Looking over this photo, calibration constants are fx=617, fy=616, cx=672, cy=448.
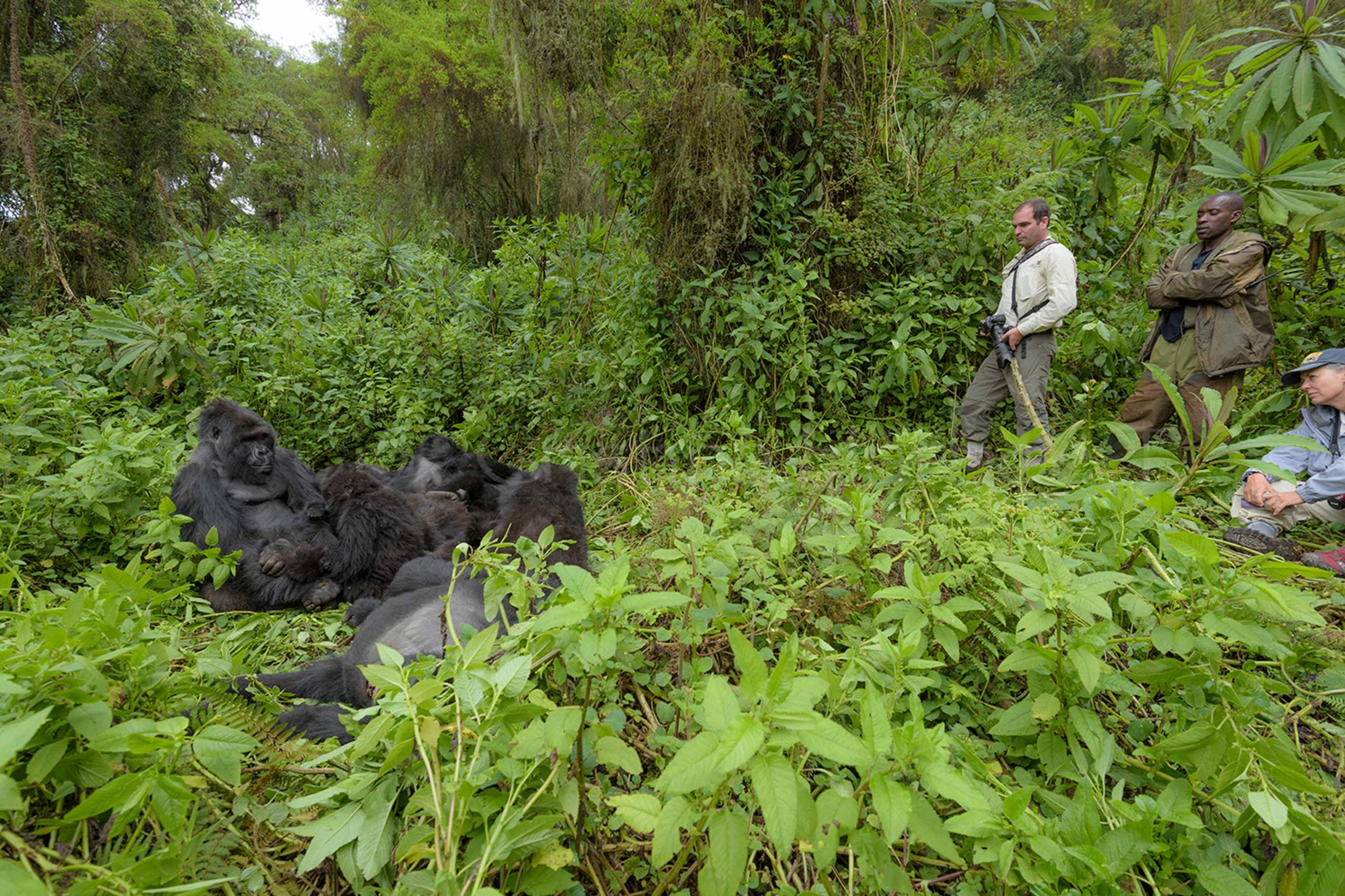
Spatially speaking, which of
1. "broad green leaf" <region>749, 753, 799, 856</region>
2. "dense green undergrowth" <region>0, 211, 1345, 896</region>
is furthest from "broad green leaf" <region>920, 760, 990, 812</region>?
"broad green leaf" <region>749, 753, 799, 856</region>

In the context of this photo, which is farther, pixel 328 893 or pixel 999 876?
pixel 328 893

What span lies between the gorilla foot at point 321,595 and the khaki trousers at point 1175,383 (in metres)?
4.34

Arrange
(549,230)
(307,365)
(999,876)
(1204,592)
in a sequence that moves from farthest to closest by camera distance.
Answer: (549,230) → (307,365) → (1204,592) → (999,876)

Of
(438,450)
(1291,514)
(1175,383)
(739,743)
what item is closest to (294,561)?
(438,450)

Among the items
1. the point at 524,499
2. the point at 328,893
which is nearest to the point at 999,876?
the point at 328,893

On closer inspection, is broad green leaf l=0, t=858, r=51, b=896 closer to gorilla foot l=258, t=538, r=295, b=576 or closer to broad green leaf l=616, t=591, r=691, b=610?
broad green leaf l=616, t=591, r=691, b=610

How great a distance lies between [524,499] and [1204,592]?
7.82ft

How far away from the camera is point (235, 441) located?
3141 mm

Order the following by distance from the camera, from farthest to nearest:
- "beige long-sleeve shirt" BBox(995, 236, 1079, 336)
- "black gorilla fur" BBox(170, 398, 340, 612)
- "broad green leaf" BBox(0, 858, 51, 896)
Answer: "beige long-sleeve shirt" BBox(995, 236, 1079, 336), "black gorilla fur" BBox(170, 398, 340, 612), "broad green leaf" BBox(0, 858, 51, 896)

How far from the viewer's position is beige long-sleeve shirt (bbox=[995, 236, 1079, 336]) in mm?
3752

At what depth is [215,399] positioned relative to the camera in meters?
3.26

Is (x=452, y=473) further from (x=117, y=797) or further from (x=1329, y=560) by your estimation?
(x=1329, y=560)

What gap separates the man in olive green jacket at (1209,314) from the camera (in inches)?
137

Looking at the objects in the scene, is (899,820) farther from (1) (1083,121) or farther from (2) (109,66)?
(2) (109,66)
